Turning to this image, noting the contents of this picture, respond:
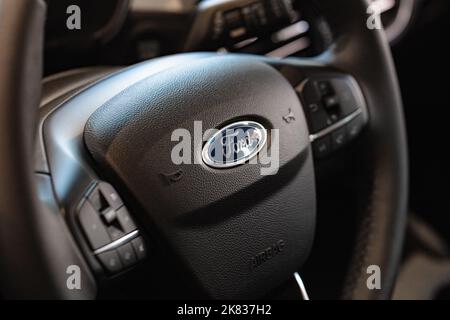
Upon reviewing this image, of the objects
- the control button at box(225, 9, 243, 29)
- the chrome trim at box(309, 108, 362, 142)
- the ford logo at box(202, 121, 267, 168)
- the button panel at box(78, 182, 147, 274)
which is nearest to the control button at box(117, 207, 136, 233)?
the button panel at box(78, 182, 147, 274)

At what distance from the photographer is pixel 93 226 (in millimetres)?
589

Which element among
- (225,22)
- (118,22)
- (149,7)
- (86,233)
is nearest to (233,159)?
(86,233)

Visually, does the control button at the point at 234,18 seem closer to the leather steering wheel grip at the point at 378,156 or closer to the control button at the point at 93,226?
the leather steering wheel grip at the point at 378,156

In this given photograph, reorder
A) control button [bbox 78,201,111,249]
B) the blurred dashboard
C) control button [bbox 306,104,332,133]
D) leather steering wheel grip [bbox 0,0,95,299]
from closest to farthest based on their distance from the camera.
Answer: leather steering wheel grip [bbox 0,0,95,299] < control button [bbox 78,201,111,249] < control button [bbox 306,104,332,133] < the blurred dashboard

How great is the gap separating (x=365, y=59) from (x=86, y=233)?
1.53ft

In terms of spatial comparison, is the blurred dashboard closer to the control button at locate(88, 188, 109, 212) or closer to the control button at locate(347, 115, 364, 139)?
the control button at locate(347, 115, 364, 139)

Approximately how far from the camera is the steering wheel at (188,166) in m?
→ 0.49

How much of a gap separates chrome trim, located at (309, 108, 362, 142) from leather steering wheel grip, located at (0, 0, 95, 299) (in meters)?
0.38

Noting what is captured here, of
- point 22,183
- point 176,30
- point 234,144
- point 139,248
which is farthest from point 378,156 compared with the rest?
point 176,30

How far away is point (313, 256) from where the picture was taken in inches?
40.0

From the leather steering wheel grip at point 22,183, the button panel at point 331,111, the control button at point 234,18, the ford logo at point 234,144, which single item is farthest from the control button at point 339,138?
the leather steering wheel grip at point 22,183

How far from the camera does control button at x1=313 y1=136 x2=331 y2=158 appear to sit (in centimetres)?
79

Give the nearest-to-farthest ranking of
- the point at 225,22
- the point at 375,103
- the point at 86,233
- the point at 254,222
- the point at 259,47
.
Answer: the point at 86,233
the point at 254,222
the point at 375,103
the point at 225,22
the point at 259,47

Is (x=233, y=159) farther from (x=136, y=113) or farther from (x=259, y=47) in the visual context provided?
(x=259, y=47)
